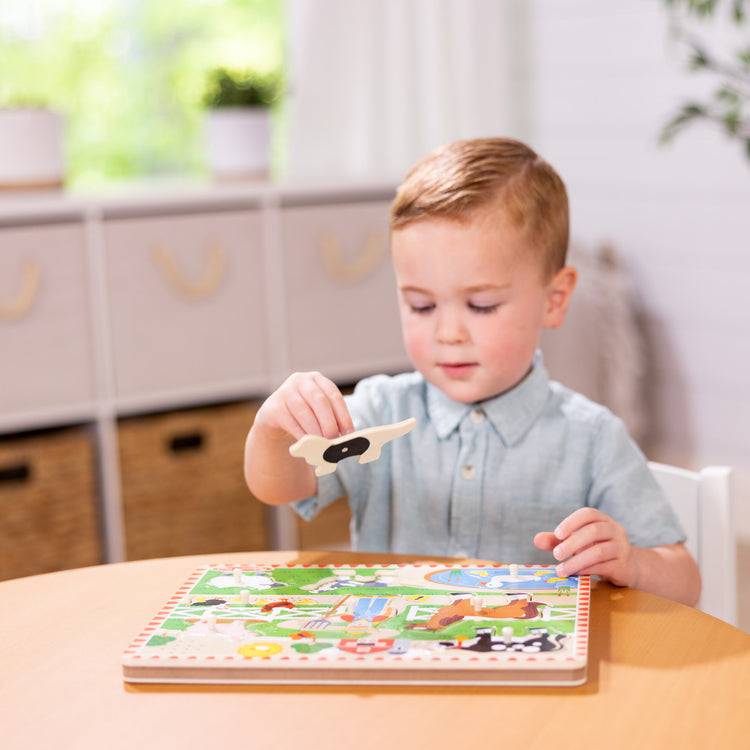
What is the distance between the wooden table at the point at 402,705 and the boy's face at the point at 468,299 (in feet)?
1.07

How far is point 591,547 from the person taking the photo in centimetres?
85

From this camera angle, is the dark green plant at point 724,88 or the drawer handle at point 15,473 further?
the drawer handle at point 15,473

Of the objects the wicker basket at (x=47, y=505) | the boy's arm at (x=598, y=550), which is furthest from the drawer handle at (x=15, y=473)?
the boy's arm at (x=598, y=550)

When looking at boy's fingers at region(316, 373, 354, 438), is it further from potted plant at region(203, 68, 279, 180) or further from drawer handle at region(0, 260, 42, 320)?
potted plant at region(203, 68, 279, 180)

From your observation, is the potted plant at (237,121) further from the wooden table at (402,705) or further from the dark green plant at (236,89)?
the wooden table at (402,705)

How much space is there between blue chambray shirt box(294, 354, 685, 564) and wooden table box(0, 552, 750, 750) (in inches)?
11.7

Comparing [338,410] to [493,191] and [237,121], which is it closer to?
[493,191]

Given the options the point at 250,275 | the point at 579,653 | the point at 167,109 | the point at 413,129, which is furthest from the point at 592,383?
the point at 579,653

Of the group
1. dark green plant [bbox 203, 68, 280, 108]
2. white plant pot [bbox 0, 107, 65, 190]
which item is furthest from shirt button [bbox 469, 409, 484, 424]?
dark green plant [bbox 203, 68, 280, 108]

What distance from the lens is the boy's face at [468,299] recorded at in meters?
1.02

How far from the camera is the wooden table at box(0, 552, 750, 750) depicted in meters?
0.62

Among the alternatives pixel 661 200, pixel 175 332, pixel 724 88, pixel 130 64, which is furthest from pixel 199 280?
pixel 661 200

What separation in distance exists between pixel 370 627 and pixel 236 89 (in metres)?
1.90

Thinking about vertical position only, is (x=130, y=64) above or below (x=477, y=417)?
above
